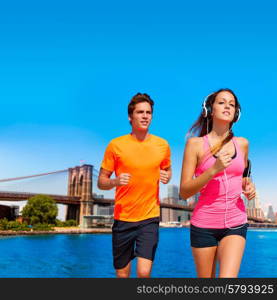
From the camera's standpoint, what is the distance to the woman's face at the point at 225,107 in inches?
129

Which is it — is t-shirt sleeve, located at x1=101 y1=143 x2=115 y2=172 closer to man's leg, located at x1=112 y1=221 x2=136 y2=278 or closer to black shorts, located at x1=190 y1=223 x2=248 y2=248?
man's leg, located at x1=112 y1=221 x2=136 y2=278

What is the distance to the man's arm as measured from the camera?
3539 millimetres

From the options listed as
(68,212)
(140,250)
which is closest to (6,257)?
(140,250)

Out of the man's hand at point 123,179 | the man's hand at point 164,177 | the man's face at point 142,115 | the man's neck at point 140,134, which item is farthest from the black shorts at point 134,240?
the man's face at point 142,115

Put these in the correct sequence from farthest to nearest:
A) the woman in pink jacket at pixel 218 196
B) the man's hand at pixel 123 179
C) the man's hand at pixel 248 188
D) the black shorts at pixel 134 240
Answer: the black shorts at pixel 134 240, the man's hand at pixel 123 179, the man's hand at pixel 248 188, the woman in pink jacket at pixel 218 196

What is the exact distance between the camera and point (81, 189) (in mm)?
91125

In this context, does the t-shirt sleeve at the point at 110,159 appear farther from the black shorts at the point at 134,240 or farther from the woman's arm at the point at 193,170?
the woman's arm at the point at 193,170

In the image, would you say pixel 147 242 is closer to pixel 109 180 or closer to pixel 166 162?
pixel 109 180

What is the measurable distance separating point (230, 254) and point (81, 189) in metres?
89.7

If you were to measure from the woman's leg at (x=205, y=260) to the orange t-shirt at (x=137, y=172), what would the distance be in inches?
30.4

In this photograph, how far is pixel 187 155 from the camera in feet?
10.6
